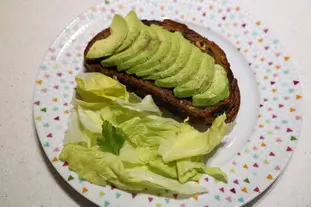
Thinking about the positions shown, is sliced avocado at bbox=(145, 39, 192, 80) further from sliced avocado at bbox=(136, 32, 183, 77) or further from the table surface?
the table surface

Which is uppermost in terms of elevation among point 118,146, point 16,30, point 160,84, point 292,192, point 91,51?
point 16,30

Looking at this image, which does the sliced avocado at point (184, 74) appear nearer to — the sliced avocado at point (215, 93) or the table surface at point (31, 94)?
the sliced avocado at point (215, 93)

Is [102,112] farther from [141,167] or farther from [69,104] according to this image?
[141,167]

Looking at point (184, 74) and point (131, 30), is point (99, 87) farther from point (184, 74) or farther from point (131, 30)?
point (184, 74)

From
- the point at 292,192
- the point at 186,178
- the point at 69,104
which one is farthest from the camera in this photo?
the point at 69,104

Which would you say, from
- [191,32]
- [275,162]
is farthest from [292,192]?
[191,32]

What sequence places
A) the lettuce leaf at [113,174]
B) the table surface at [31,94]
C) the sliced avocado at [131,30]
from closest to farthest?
the lettuce leaf at [113,174] < the table surface at [31,94] < the sliced avocado at [131,30]

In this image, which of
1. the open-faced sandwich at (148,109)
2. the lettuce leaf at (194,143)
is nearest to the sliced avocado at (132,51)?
the open-faced sandwich at (148,109)
